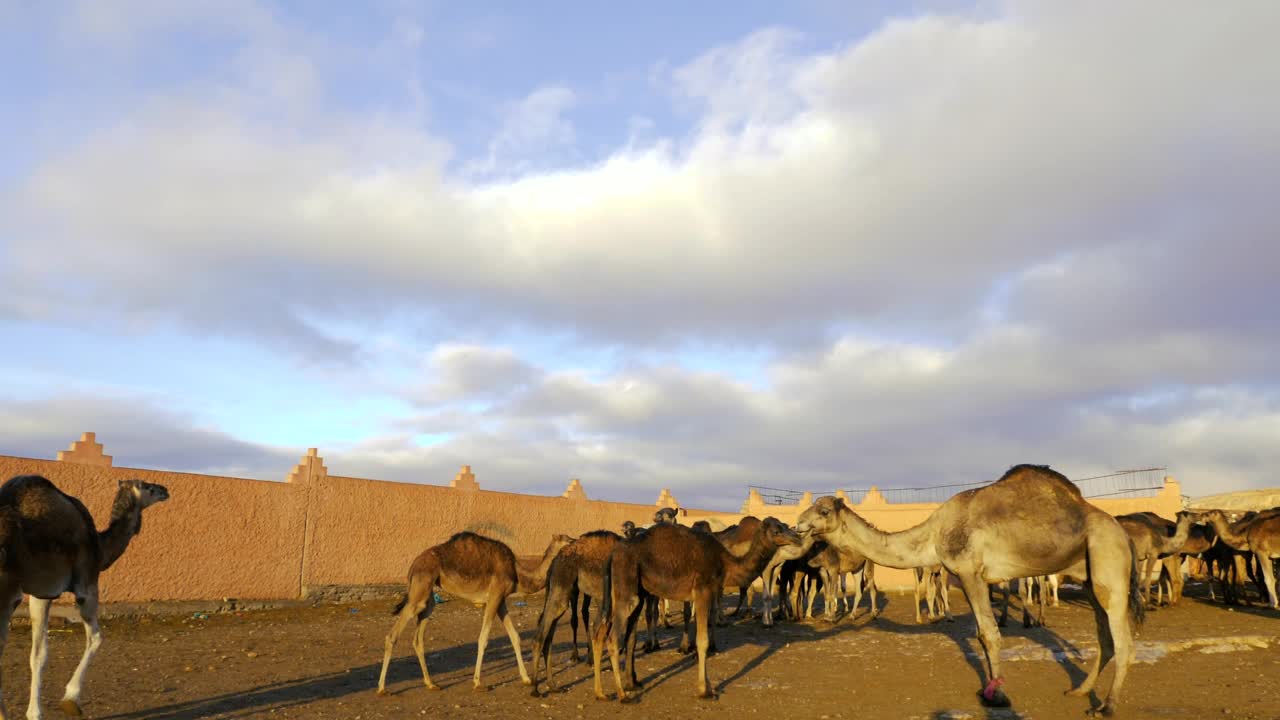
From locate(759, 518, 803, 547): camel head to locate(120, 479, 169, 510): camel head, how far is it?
27.1ft

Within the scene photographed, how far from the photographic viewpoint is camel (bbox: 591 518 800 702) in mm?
11539

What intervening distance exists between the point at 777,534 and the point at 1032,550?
3.38 meters

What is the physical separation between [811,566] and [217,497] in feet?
52.3

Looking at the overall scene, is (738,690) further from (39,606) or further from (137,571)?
(137,571)

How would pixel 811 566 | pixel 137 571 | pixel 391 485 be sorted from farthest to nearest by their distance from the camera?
pixel 391 485, pixel 137 571, pixel 811 566

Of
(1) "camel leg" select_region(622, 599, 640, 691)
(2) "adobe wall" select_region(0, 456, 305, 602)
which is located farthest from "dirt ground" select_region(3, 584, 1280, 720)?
(2) "adobe wall" select_region(0, 456, 305, 602)

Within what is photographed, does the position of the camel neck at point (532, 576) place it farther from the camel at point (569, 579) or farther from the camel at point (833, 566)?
the camel at point (833, 566)

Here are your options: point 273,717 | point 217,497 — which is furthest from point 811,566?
point 217,497

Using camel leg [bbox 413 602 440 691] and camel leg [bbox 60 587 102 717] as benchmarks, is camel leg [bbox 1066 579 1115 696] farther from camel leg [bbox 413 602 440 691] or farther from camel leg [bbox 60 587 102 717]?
camel leg [bbox 60 587 102 717]

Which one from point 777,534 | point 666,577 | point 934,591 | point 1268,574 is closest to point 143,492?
point 666,577

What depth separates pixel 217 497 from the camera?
76.0 ft

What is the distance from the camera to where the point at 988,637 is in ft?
35.2

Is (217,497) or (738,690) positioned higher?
(217,497)

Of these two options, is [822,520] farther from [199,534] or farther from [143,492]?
[199,534]
